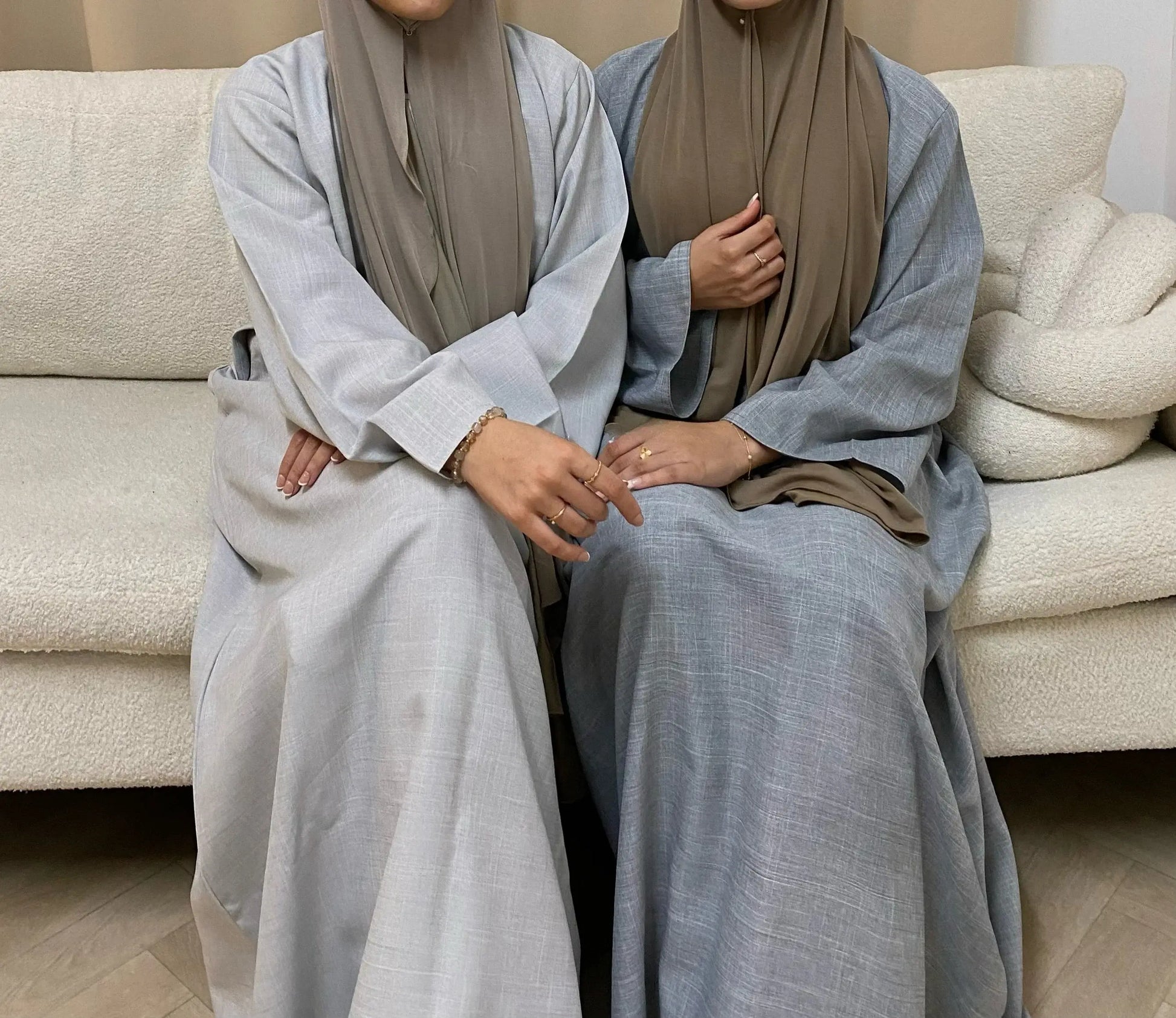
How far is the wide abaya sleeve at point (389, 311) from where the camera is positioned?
1.03 meters

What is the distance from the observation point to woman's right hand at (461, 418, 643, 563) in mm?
949

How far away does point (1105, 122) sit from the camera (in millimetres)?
1562

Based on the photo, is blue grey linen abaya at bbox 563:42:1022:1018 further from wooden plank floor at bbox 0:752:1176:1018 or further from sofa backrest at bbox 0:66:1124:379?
sofa backrest at bbox 0:66:1124:379

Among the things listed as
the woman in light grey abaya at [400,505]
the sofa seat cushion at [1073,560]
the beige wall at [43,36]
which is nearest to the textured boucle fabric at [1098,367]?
the sofa seat cushion at [1073,560]

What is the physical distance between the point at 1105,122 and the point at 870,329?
633 millimetres

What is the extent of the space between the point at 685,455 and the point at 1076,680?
1.66 feet

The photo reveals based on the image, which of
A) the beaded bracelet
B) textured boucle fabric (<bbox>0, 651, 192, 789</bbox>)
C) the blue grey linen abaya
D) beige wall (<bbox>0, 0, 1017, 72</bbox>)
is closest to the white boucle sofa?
textured boucle fabric (<bbox>0, 651, 192, 789</bbox>)

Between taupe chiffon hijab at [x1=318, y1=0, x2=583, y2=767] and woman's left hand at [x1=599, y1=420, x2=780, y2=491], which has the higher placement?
taupe chiffon hijab at [x1=318, y1=0, x2=583, y2=767]

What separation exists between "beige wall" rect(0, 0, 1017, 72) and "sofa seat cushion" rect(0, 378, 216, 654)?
639 millimetres

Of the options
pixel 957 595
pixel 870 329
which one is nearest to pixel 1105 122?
pixel 870 329

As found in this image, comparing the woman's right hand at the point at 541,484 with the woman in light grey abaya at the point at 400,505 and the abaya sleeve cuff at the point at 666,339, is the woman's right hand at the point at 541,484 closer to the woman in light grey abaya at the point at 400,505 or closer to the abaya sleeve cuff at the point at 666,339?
the woman in light grey abaya at the point at 400,505

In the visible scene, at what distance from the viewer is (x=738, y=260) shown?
118 centimetres

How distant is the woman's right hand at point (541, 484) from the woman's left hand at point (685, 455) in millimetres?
140

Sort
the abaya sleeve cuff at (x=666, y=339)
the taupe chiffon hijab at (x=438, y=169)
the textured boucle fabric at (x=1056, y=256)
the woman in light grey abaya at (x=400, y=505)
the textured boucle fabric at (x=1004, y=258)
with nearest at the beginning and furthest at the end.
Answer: the woman in light grey abaya at (x=400, y=505), the taupe chiffon hijab at (x=438, y=169), the abaya sleeve cuff at (x=666, y=339), the textured boucle fabric at (x=1056, y=256), the textured boucle fabric at (x=1004, y=258)
